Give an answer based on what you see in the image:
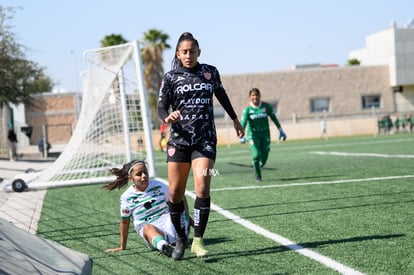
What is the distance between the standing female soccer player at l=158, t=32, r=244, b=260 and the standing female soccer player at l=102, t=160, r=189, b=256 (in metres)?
0.39

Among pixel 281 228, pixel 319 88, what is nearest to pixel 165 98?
pixel 281 228

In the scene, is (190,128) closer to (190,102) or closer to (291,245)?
(190,102)

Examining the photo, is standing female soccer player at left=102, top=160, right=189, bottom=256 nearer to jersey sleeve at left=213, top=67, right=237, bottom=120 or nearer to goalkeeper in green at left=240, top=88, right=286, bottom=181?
jersey sleeve at left=213, top=67, right=237, bottom=120

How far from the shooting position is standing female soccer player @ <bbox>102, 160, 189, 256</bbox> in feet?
20.9

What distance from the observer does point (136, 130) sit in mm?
16656

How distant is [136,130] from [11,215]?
7008 millimetres

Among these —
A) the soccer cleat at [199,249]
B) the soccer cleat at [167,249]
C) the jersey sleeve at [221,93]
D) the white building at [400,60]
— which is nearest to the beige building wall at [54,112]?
the white building at [400,60]

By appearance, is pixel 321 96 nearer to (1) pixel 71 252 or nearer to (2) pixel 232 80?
(2) pixel 232 80

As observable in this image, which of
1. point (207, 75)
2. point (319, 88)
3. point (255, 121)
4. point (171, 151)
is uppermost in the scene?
point (319, 88)

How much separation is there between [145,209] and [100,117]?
8.81 meters

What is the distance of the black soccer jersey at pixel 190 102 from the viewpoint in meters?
5.89

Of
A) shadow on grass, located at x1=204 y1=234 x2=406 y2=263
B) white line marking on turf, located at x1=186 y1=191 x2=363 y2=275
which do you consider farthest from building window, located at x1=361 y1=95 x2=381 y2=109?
shadow on grass, located at x1=204 y1=234 x2=406 y2=263

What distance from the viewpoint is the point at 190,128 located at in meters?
5.88

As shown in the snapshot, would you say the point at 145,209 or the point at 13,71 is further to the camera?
the point at 13,71
